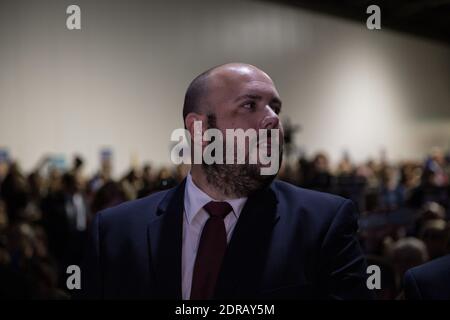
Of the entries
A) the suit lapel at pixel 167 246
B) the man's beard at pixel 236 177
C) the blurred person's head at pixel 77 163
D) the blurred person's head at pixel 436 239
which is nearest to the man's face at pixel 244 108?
the man's beard at pixel 236 177

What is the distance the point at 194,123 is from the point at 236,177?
14 cm

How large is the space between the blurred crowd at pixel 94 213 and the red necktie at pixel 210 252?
0.62 m

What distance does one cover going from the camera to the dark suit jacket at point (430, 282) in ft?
4.51

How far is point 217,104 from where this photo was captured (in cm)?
132

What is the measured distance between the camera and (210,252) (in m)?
1.35

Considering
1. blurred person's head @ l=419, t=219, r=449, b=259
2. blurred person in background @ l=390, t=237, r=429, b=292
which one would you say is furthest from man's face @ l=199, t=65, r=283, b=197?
blurred person's head @ l=419, t=219, r=449, b=259

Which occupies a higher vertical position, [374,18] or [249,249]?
[374,18]

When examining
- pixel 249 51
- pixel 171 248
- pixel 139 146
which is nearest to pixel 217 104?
pixel 171 248

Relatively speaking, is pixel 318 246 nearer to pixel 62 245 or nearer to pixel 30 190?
pixel 62 245

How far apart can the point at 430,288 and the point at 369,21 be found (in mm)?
681

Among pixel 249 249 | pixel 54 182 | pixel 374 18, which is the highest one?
pixel 374 18

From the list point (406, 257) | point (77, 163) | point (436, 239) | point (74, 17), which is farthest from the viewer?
point (77, 163)

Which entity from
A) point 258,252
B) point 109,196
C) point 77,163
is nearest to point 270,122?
point 258,252

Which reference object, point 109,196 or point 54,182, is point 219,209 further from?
point 54,182
